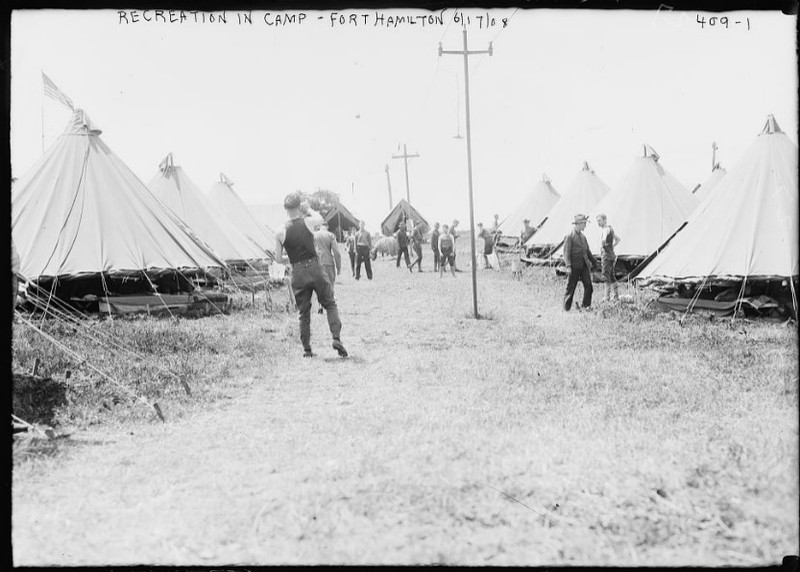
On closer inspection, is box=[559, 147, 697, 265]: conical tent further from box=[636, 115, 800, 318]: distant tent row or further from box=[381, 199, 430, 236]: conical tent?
box=[381, 199, 430, 236]: conical tent

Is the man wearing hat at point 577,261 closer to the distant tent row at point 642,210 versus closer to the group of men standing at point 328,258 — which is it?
the group of men standing at point 328,258

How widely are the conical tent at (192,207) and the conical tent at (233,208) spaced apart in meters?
5.13

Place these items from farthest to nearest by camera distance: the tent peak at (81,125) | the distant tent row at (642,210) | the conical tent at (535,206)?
the conical tent at (535,206) → the distant tent row at (642,210) → the tent peak at (81,125)

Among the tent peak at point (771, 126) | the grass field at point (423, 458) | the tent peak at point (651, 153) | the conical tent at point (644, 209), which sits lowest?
the grass field at point (423, 458)

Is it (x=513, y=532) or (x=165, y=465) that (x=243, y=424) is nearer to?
(x=165, y=465)

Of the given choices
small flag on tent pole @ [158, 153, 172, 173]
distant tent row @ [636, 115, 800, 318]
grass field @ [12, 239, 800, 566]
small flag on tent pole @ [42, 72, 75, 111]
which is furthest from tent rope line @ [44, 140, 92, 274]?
distant tent row @ [636, 115, 800, 318]

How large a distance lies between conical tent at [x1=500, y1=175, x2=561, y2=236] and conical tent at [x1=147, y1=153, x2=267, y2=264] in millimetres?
15636

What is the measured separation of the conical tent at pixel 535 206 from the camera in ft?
100

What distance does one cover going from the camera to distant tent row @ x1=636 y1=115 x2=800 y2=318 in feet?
31.1

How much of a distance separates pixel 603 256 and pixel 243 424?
9.61 m

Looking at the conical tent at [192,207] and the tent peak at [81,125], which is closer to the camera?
the tent peak at [81,125]

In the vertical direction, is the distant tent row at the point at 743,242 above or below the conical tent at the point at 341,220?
below

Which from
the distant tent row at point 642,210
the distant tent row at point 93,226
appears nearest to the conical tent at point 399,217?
the distant tent row at point 642,210

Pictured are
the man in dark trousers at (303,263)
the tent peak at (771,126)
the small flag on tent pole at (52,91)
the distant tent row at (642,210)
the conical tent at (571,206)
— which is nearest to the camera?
the man in dark trousers at (303,263)
